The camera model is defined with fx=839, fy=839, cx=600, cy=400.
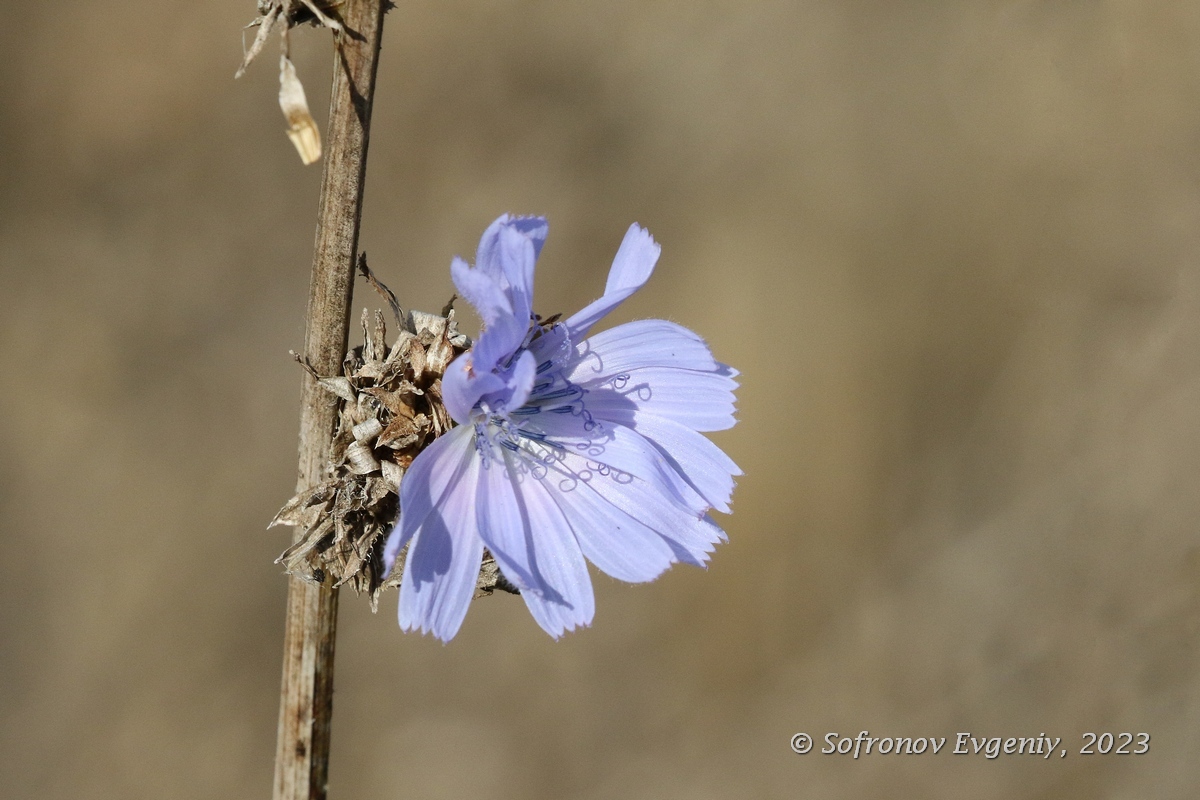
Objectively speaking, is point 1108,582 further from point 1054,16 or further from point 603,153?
point 603,153

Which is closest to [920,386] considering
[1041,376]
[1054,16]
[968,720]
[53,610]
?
[1041,376]

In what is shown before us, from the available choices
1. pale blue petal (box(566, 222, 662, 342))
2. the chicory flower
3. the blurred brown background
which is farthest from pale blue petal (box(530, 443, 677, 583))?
the blurred brown background

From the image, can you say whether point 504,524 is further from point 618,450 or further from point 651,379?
point 651,379

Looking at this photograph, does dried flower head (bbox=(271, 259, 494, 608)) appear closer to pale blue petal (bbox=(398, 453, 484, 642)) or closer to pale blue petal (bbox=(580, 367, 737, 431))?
pale blue petal (bbox=(398, 453, 484, 642))

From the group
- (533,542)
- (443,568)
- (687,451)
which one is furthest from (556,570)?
(687,451)

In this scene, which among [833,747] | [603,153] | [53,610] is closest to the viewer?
[53,610]

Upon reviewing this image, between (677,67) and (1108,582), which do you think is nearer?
(1108,582)
